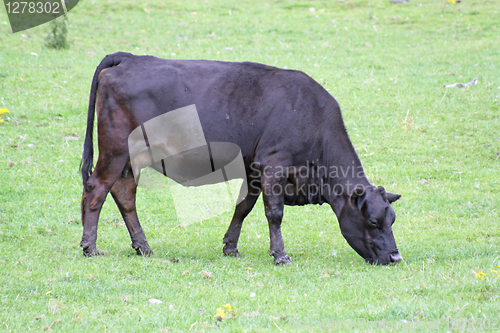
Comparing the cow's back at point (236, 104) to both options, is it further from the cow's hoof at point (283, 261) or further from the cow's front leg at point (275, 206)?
the cow's hoof at point (283, 261)

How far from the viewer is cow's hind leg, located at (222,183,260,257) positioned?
7.53m

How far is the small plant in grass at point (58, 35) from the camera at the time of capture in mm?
17078

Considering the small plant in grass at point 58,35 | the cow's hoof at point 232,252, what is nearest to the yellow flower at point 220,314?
the cow's hoof at point 232,252

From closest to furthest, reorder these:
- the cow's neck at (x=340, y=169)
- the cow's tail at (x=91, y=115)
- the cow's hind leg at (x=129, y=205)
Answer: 1. the cow's neck at (x=340, y=169)
2. the cow's tail at (x=91, y=115)
3. the cow's hind leg at (x=129, y=205)

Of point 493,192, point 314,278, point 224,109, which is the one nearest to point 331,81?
point 493,192

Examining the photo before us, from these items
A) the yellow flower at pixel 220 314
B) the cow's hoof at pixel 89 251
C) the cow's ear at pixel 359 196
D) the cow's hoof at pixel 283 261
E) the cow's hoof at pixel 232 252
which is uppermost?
the cow's ear at pixel 359 196

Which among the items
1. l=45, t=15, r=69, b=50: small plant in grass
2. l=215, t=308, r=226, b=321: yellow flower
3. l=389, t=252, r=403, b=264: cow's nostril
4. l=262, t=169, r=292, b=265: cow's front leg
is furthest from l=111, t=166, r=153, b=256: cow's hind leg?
l=45, t=15, r=69, b=50: small plant in grass

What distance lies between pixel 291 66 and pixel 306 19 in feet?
21.4

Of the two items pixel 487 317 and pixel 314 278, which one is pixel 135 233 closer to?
pixel 314 278

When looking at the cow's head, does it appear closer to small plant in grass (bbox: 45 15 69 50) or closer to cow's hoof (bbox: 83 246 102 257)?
cow's hoof (bbox: 83 246 102 257)

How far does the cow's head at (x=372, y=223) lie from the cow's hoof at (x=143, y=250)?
102 inches

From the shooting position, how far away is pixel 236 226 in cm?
762

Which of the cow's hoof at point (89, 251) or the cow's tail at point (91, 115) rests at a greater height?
the cow's tail at point (91, 115)

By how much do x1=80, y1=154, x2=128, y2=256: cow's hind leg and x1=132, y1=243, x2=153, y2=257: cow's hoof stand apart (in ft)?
1.84
